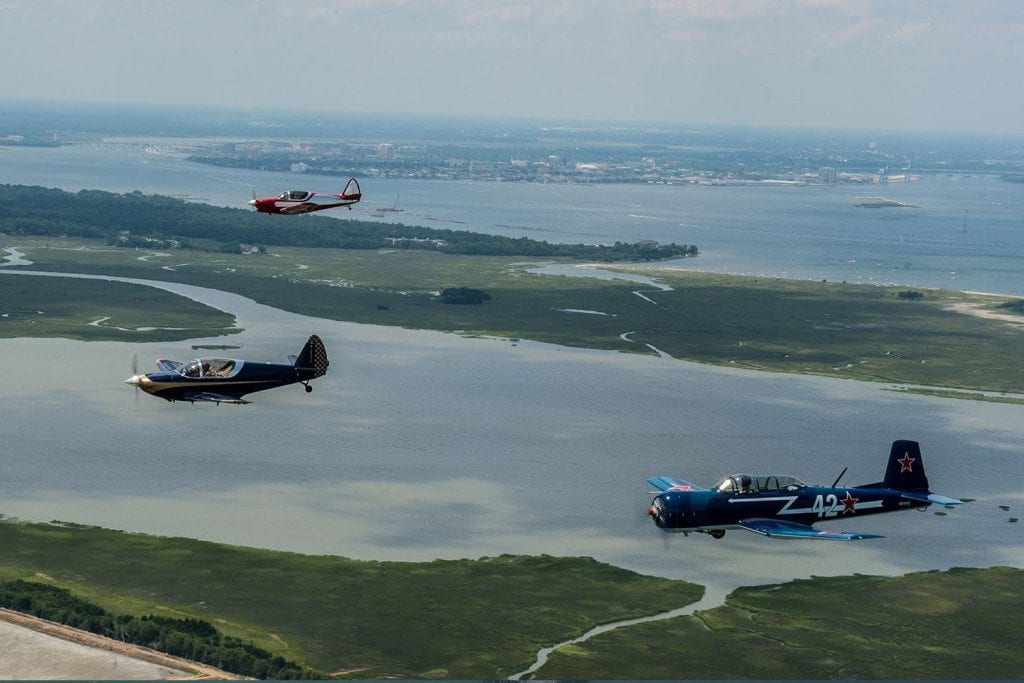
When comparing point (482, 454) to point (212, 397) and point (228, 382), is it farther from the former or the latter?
point (212, 397)

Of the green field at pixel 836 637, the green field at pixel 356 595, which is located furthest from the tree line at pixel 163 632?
the green field at pixel 836 637

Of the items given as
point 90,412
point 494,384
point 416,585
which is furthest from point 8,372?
point 416,585

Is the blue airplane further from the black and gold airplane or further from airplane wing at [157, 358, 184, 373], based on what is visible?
airplane wing at [157, 358, 184, 373]

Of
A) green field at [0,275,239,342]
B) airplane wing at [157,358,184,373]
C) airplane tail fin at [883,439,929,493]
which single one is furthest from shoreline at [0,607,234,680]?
green field at [0,275,239,342]

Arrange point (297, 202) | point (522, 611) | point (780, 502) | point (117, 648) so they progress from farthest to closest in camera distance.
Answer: point (522, 611) → point (117, 648) → point (297, 202) → point (780, 502)

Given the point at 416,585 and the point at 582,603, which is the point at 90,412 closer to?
the point at 416,585

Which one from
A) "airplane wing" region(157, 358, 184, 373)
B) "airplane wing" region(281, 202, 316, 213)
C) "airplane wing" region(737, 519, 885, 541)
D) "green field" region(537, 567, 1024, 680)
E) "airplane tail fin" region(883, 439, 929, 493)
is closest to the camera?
"airplane wing" region(737, 519, 885, 541)

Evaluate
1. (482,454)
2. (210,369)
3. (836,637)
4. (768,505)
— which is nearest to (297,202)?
(210,369)
